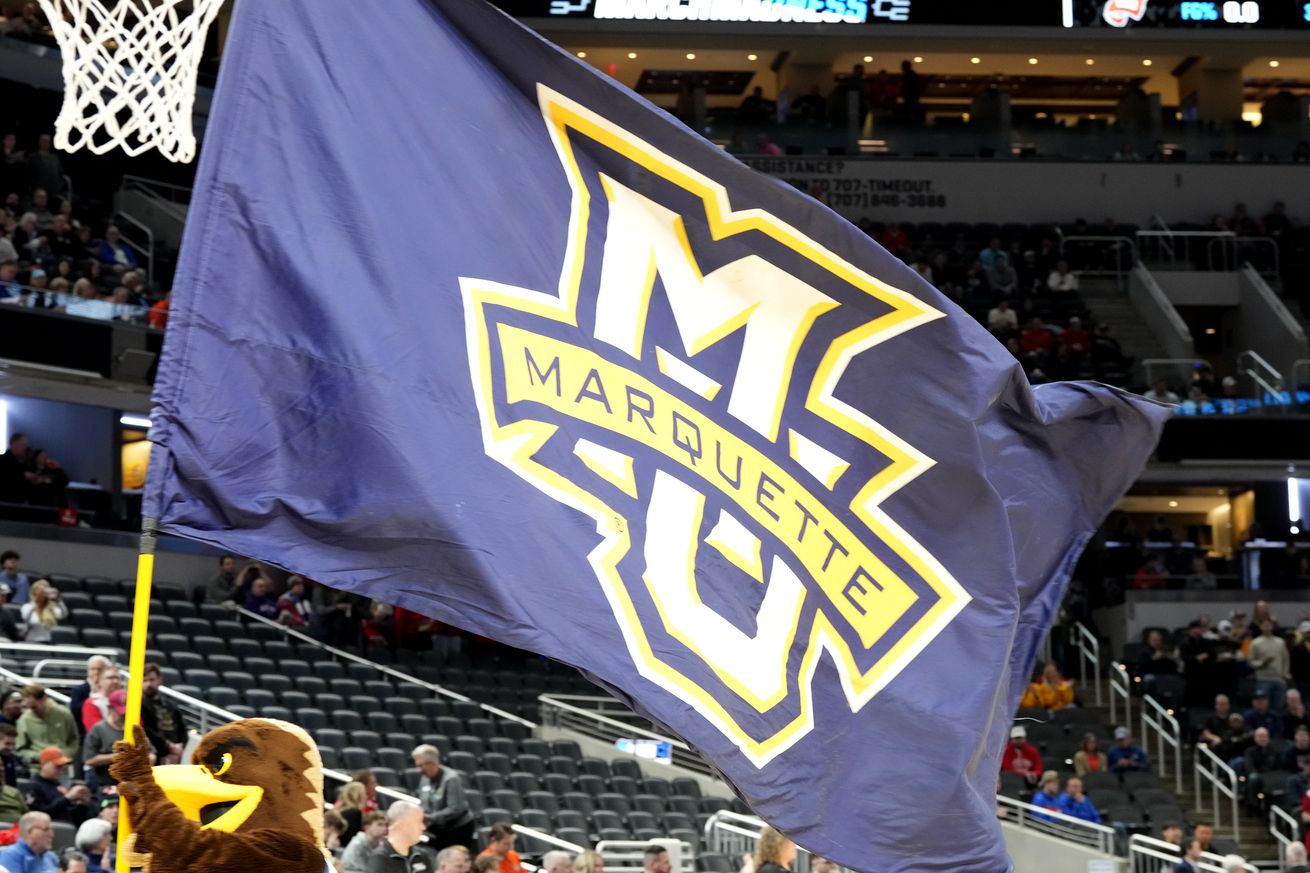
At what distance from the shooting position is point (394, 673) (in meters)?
22.0

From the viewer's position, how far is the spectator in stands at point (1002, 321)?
31.8 m

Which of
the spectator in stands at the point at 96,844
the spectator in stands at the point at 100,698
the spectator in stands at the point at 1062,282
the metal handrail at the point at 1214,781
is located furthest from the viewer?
the spectator in stands at the point at 1062,282

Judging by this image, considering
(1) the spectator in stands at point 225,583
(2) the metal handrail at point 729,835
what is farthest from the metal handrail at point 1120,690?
(1) the spectator in stands at point 225,583

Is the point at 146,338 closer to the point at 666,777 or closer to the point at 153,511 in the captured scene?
the point at 666,777

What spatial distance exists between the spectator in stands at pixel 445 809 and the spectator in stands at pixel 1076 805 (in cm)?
933

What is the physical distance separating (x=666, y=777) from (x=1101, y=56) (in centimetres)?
2305

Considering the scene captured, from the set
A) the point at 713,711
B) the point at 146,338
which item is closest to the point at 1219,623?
the point at 146,338

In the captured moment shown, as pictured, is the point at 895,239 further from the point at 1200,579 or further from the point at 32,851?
the point at 32,851

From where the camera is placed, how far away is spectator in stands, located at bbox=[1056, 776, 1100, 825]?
797 inches

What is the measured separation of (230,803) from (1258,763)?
771 inches

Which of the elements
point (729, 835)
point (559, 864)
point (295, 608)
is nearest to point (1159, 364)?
point (295, 608)

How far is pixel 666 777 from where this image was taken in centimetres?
2158

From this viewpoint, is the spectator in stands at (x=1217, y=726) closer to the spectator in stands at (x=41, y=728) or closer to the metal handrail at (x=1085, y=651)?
the metal handrail at (x=1085, y=651)

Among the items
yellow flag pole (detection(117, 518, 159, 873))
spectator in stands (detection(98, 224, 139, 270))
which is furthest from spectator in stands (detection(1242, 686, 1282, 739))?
yellow flag pole (detection(117, 518, 159, 873))
